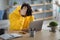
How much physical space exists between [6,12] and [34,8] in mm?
1786

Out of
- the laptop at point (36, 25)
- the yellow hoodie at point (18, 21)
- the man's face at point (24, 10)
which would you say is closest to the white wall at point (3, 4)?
the yellow hoodie at point (18, 21)

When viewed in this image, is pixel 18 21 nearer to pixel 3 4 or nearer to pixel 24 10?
pixel 24 10

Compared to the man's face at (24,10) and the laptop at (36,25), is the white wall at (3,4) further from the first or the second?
the laptop at (36,25)

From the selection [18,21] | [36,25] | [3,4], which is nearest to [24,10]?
[18,21]

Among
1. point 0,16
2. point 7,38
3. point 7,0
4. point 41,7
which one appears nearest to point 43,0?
point 41,7

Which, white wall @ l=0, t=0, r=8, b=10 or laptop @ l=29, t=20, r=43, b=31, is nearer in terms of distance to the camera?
laptop @ l=29, t=20, r=43, b=31

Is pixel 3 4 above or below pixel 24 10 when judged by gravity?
above

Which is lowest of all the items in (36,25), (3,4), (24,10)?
(36,25)

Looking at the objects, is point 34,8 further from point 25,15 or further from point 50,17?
point 25,15

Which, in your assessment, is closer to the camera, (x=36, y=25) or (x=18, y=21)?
(x=36, y=25)

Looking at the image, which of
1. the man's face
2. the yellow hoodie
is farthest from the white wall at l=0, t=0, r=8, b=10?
the man's face

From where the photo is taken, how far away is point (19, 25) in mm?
3174

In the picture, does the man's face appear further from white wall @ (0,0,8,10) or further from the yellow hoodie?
white wall @ (0,0,8,10)

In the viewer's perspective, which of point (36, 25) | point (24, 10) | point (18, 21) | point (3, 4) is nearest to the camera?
point (36, 25)
